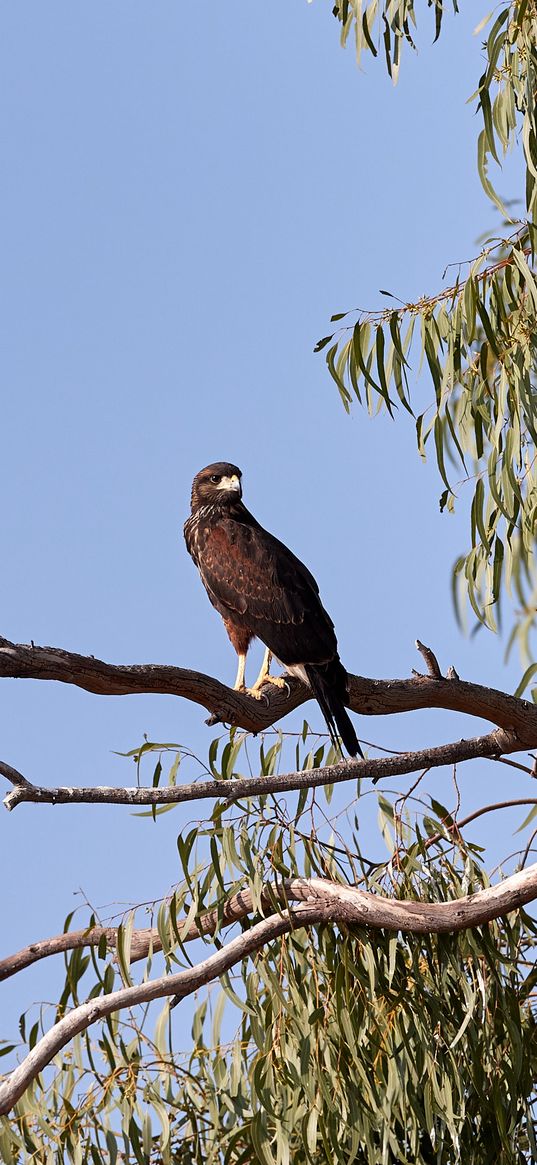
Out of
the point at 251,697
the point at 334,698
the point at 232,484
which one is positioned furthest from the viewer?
the point at 232,484

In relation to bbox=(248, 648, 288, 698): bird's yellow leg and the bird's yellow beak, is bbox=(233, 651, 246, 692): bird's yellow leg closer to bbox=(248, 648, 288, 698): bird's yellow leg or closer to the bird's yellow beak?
bbox=(248, 648, 288, 698): bird's yellow leg

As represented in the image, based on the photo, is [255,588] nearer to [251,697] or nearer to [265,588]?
[265,588]

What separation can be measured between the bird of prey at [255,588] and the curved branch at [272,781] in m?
0.57

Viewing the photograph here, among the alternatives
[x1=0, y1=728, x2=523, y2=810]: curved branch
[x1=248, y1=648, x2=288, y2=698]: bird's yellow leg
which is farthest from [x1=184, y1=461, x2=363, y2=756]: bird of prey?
[x1=0, y1=728, x2=523, y2=810]: curved branch

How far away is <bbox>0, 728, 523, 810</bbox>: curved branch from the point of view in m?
2.99

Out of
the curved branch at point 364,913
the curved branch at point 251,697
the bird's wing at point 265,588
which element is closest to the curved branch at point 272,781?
the curved branch at point 251,697

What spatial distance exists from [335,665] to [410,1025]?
47.6 inches

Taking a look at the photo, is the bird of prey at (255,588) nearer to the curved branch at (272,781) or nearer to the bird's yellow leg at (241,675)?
the bird's yellow leg at (241,675)

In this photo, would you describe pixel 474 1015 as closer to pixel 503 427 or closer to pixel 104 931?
pixel 104 931

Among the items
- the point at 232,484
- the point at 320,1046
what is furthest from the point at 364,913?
the point at 232,484

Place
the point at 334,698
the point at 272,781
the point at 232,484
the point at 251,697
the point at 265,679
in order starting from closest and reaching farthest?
the point at 272,781, the point at 251,697, the point at 334,698, the point at 265,679, the point at 232,484

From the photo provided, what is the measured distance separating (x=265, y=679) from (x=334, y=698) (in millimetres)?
505

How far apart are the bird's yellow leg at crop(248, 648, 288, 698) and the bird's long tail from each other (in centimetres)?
17

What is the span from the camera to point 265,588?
4938mm
